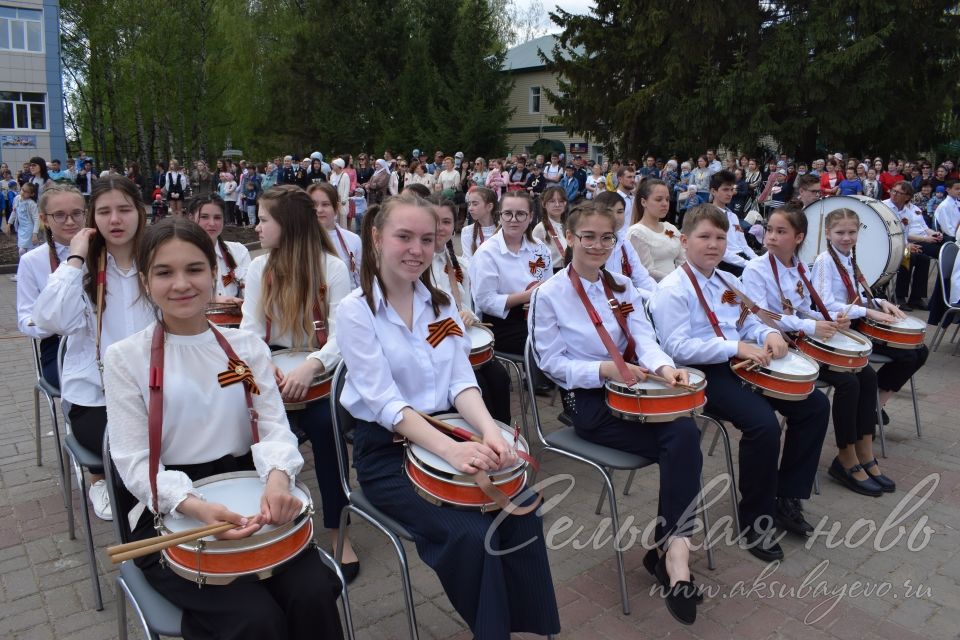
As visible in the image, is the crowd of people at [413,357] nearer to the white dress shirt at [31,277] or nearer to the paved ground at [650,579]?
the white dress shirt at [31,277]

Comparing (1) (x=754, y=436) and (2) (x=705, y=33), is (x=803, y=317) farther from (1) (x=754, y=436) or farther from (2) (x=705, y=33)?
(2) (x=705, y=33)

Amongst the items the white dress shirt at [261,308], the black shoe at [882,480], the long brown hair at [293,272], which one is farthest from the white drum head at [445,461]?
the black shoe at [882,480]

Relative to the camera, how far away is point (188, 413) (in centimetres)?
245

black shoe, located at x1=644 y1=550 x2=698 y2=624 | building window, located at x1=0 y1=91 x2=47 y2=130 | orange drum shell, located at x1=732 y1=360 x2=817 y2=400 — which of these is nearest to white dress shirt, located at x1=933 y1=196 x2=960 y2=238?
orange drum shell, located at x1=732 y1=360 x2=817 y2=400

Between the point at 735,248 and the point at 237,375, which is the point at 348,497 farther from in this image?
the point at 735,248

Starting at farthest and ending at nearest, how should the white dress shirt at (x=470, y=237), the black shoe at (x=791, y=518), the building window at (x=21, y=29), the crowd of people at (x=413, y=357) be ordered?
the building window at (x=21, y=29) → the white dress shirt at (x=470, y=237) → the black shoe at (x=791, y=518) → the crowd of people at (x=413, y=357)

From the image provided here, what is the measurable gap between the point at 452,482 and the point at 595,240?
1687 millimetres

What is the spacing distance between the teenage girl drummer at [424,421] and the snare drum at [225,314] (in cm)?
146

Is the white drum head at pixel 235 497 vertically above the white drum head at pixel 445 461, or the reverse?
the white drum head at pixel 445 461

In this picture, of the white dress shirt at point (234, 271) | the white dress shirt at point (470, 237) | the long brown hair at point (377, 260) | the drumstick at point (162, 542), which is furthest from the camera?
the white dress shirt at point (470, 237)

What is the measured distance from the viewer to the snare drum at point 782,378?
3.67m

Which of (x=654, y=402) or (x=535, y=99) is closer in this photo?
(x=654, y=402)

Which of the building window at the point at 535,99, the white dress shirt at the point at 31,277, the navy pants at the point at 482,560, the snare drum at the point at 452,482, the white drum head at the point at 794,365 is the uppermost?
the building window at the point at 535,99

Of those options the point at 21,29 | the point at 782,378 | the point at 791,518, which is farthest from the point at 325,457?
the point at 21,29
